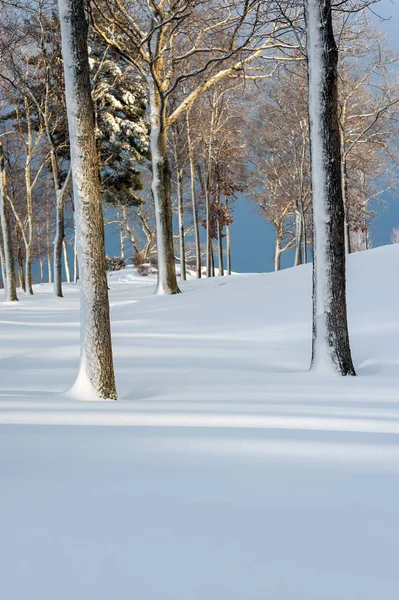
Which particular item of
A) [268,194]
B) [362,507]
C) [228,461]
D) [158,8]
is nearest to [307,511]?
[362,507]

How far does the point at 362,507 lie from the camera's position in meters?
2.14

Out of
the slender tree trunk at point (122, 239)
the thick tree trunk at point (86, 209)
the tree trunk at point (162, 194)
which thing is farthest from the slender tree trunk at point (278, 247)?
the thick tree trunk at point (86, 209)

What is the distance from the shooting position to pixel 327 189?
18.7 feet

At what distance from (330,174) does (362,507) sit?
14.3ft

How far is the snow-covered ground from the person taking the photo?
163 cm

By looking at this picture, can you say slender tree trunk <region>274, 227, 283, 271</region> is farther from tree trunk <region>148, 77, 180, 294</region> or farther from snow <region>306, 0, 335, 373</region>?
snow <region>306, 0, 335, 373</region>

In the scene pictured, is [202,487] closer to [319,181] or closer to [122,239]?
[319,181]

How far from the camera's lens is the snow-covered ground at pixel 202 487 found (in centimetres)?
163

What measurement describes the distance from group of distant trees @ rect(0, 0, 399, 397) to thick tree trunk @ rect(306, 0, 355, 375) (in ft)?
0.05

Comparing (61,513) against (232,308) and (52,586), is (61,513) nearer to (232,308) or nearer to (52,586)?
(52,586)

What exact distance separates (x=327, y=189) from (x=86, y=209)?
9.08 ft

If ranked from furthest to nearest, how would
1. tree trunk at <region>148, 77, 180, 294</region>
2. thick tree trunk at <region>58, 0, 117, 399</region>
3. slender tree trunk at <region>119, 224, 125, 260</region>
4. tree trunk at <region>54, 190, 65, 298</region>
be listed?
1. slender tree trunk at <region>119, 224, 125, 260</region>
2. tree trunk at <region>54, 190, 65, 298</region>
3. tree trunk at <region>148, 77, 180, 294</region>
4. thick tree trunk at <region>58, 0, 117, 399</region>

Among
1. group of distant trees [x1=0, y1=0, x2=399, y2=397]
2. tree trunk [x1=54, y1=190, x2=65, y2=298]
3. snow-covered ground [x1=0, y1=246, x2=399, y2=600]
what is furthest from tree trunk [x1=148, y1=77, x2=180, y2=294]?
snow-covered ground [x1=0, y1=246, x2=399, y2=600]

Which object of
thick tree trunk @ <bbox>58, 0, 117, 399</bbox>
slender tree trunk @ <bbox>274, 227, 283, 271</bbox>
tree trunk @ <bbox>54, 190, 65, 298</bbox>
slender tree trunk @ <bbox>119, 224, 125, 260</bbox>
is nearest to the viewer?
thick tree trunk @ <bbox>58, 0, 117, 399</bbox>
